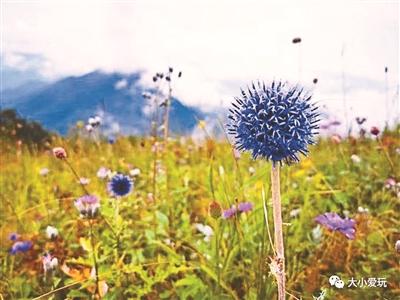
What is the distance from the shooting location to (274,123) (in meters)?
0.99

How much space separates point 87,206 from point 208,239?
342 millimetres

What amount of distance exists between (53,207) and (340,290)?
48.8 inches

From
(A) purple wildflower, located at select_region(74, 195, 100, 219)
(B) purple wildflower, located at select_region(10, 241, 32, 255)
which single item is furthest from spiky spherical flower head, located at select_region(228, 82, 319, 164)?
(B) purple wildflower, located at select_region(10, 241, 32, 255)

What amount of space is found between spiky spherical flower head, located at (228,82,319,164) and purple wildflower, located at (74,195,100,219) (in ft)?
1.97

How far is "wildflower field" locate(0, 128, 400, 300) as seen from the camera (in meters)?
1.49

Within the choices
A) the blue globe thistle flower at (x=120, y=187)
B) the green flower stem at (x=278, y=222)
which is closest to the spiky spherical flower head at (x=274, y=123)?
the green flower stem at (x=278, y=222)

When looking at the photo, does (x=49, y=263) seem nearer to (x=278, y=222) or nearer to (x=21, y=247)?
(x=21, y=247)

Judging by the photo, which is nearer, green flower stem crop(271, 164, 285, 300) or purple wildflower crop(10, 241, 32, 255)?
green flower stem crop(271, 164, 285, 300)

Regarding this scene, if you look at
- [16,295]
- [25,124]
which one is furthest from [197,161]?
[25,124]

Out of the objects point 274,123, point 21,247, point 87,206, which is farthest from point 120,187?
point 274,123

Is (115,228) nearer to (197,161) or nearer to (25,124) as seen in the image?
(197,161)

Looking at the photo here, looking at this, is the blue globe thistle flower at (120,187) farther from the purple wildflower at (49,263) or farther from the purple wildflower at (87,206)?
the purple wildflower at (49,263)

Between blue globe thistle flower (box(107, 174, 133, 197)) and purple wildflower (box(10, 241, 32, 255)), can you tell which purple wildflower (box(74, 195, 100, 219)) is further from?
purple wildflower (box(10, 241, 32, 255))

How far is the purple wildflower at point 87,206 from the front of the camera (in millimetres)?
1532
